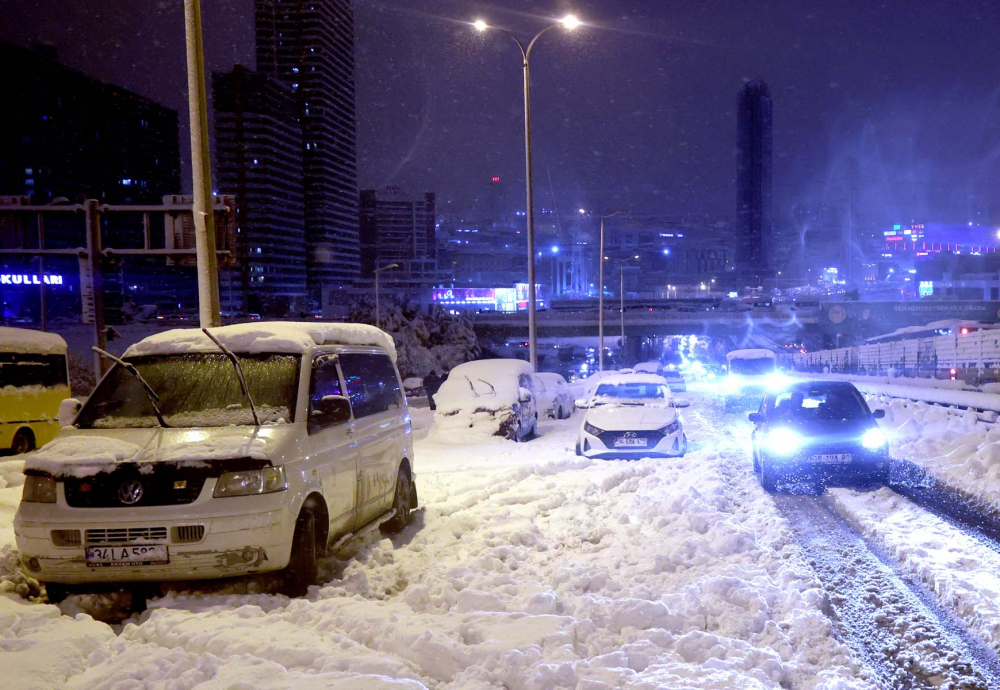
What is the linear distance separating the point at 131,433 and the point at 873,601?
5.80 m

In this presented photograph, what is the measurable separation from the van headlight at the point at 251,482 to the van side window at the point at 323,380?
837mm

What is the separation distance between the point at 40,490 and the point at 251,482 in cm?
152

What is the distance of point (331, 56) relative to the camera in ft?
639

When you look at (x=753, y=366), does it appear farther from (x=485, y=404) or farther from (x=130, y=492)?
(x=130, y=492)

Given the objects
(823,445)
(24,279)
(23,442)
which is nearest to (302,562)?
A: (823,445)

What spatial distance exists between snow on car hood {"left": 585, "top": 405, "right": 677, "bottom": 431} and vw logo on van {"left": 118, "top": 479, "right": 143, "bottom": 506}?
931 centimetres

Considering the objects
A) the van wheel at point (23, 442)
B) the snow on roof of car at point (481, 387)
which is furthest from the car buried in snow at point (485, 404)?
the van wheel at point (23, 442)

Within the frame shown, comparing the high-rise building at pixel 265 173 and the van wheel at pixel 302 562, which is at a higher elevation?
the high-rise building at pixel 265 173

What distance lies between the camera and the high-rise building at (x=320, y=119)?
17438cm

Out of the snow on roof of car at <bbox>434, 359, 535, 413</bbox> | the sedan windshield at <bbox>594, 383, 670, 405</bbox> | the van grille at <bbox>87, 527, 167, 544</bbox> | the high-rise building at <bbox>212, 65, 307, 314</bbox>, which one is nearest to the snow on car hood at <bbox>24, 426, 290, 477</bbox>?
the van grille at <bbox>87, 527, 167, 544</bbox>

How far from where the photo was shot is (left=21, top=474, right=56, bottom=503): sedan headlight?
5.62 meters

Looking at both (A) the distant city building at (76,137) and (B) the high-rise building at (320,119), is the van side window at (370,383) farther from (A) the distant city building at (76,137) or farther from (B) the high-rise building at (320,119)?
(B) the high-rise building at (320,119)

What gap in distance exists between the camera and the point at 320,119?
182 m

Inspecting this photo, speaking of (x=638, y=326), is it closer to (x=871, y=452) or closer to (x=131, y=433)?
(x=871, y=452)
